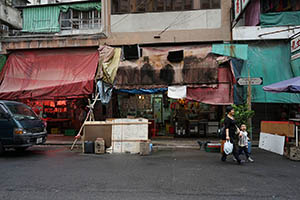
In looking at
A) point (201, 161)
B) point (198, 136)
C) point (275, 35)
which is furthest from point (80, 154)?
point (275, 35)

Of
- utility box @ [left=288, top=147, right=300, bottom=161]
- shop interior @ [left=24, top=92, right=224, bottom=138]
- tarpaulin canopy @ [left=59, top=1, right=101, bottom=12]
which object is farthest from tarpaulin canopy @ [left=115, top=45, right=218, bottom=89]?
tarpaulin canopy @ [left=59, top=1, right=101, bottom=12]

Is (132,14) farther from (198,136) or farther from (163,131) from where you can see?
(198,136)

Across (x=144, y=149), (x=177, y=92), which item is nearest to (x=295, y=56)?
(x=177, y=92)

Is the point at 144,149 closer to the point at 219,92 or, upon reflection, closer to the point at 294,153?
the point at 219,92

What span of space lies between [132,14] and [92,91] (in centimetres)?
558

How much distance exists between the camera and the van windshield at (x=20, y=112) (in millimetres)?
8609

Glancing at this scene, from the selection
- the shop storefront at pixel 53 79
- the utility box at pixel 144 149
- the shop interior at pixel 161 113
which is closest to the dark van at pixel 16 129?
the shop storefront at pixel 53 79

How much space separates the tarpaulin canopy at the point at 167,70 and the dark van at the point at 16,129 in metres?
4.68

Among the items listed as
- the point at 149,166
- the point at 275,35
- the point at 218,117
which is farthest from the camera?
the point at 218,117

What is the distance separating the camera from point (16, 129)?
8078mm

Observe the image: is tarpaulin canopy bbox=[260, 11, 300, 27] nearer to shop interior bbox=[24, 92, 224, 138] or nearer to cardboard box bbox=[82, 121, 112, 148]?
shop interior bbox=[24, 92, 224, 138]

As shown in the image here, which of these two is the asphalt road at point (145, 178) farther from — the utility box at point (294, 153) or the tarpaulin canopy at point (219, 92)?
the tarpaulin canopy at point (219, 92)

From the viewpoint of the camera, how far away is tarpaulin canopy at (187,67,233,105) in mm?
11070

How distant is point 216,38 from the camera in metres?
12.6
